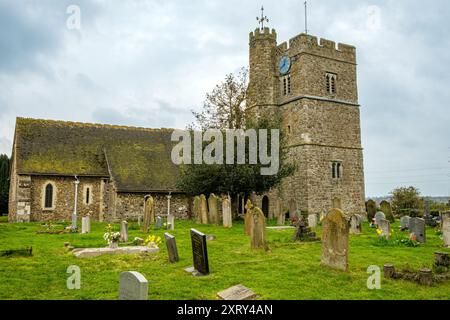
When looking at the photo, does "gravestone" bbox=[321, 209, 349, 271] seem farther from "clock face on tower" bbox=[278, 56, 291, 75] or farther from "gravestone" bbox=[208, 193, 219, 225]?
"clock face on tower" bbox=[278, 56, 291, 75]

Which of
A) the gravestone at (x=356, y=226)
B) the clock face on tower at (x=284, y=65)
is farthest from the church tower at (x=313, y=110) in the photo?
the gravestone at (x=356, y=226)

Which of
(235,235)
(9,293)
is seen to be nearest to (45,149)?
(235,235)

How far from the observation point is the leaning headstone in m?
6.61

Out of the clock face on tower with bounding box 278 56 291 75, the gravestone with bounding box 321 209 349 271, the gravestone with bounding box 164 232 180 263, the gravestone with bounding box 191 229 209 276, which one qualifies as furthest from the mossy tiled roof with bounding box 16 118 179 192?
the gravestone with bounding box 321 209 349 271

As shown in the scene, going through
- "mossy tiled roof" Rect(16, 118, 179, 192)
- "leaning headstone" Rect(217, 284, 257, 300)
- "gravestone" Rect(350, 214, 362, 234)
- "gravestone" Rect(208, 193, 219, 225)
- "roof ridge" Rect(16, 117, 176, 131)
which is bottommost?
"leaning headstone" Rect(217, 284, 257, 300)

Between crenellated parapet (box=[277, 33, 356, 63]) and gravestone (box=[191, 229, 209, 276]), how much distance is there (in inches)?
894

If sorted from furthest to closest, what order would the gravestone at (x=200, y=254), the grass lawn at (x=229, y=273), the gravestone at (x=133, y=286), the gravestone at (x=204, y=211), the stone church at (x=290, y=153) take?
the stone church at (x=290, y=153), the gravestone at (x=204, y=211), the gravestone at (x=200, y=254), the grass lawn at (x=229, y=273), the gravestone at (x=133, y=286)

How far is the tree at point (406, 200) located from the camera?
99.7 feet

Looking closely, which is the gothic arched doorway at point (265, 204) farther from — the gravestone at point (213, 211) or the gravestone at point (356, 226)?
the gravestone at point (356, 226)

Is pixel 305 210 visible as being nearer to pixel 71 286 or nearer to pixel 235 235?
pixel 235 235

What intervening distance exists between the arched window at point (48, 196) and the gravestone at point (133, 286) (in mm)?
20460

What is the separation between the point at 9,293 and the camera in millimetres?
7172

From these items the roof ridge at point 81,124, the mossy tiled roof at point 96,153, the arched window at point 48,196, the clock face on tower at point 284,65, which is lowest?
the arched window at point 48,196
